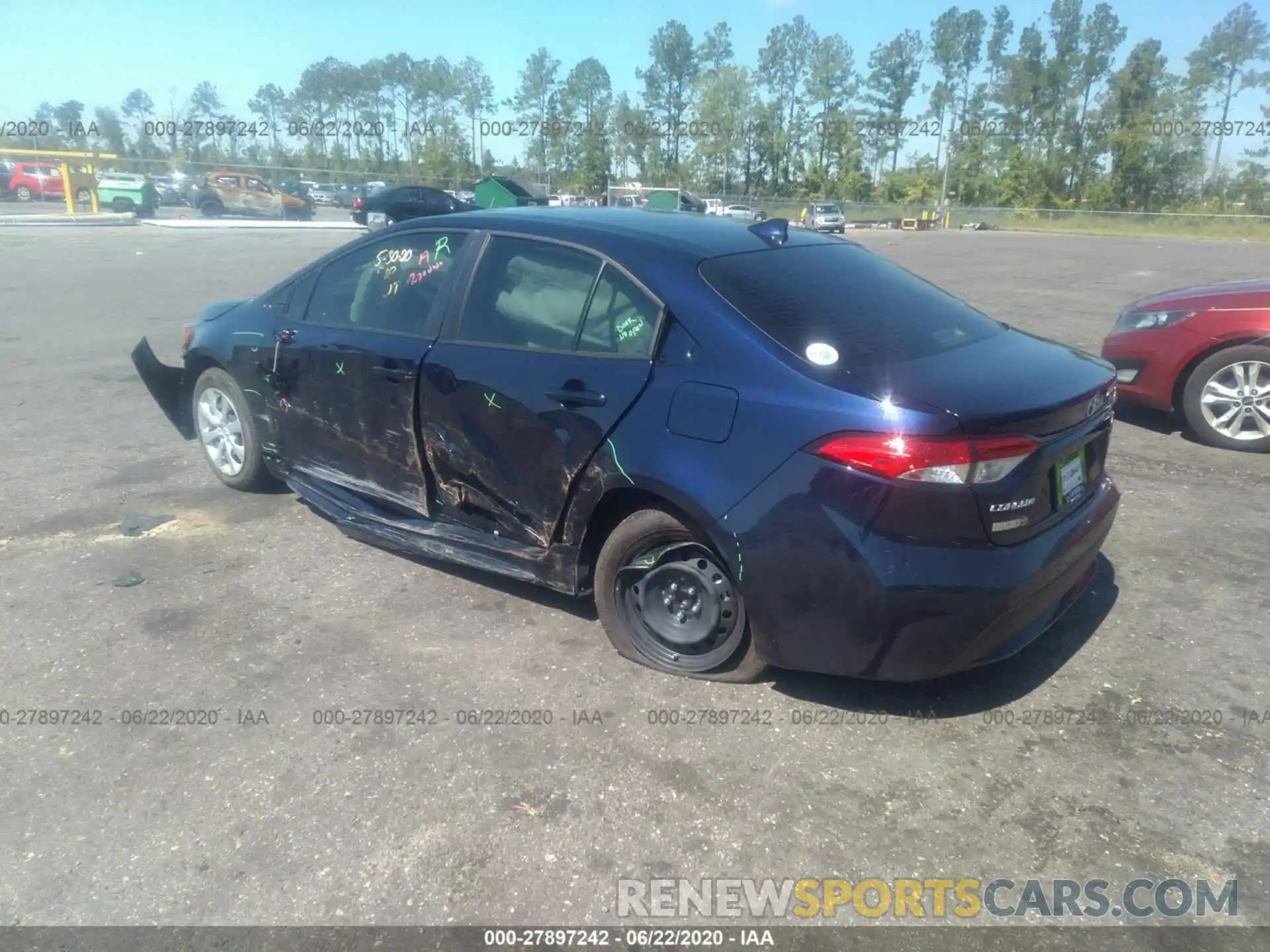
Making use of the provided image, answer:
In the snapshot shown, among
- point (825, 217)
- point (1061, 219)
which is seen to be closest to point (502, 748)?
point (825, 217)

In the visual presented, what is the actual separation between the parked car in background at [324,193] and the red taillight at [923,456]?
180 ft

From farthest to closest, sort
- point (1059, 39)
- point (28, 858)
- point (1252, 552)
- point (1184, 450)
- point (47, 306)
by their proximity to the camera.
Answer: point (1059, 39) < point (47, 306) < point (1184, 450) < point (1252, 552) < point (28, 858)

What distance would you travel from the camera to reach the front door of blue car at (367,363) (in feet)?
13.6

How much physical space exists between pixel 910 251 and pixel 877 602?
27884mm

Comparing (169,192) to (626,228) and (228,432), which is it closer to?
(228,432)

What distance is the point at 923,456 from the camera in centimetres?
285

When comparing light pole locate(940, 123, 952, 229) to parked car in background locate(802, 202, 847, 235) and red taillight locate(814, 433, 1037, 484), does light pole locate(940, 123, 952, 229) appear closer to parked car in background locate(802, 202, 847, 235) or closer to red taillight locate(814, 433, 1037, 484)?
parked car in background locate(802, 202, 847, 235)

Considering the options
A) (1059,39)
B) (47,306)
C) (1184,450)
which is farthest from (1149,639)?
(1059,39)

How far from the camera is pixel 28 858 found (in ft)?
8.68

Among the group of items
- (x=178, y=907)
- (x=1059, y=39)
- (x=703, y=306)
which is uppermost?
(x=1059, y=39)

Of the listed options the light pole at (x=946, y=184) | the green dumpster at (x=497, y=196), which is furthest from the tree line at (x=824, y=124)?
the green dumpster at (x=497, y=196)

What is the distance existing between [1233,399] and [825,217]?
44.0 m

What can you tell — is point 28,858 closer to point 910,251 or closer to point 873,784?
point 873,784

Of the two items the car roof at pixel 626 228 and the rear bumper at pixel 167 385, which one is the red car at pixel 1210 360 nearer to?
the car roof at pixel 626 228
